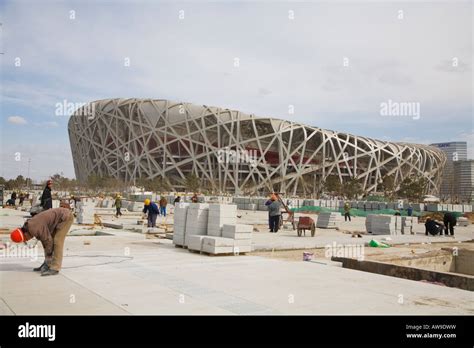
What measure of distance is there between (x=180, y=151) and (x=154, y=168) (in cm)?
595

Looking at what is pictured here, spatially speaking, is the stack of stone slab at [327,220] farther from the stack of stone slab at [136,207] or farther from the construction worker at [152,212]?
the stack of stone slab at [136,207]

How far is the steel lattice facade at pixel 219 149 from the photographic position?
86312 mm

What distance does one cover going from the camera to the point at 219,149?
8556cm

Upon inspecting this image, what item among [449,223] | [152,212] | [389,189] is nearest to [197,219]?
[152,212]

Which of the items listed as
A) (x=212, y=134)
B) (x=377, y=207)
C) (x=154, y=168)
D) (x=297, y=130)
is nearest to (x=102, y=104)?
→ (x=154, y=168)

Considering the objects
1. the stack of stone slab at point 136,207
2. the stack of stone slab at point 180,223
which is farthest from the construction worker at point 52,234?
the stack of stone slab at point 136,207

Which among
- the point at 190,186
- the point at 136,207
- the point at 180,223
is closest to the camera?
the point at 180,223

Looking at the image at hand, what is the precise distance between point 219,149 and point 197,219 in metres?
72.9

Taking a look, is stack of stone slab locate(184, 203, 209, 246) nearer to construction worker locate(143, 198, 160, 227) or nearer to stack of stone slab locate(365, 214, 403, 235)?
construction worker locate(143, 198, 160, 227)

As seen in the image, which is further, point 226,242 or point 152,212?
point 152,212

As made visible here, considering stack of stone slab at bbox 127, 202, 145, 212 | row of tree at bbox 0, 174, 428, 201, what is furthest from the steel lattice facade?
stack of stone slab at bbox 127, 202, 145, 212

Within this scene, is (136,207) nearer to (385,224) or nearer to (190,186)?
(385,224)

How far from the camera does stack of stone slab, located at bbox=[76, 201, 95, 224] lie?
2244cm
